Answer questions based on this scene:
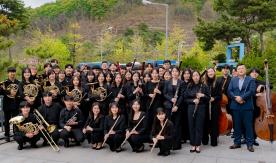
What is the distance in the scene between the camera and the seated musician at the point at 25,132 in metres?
7.55

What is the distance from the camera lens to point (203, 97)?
283 inches

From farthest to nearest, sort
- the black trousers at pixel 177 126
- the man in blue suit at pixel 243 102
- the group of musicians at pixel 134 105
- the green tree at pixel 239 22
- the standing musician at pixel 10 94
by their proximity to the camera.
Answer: the green tree at pixel 239 22
the standing musician at pixel 10 94
the black trousers at pixel 177 126
the group of musicians at pixel 134 105
the man in blue suit at pixel 243 102

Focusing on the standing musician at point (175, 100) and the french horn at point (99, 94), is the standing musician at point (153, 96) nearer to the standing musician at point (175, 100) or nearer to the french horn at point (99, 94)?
the standing musician at point (175, 100)

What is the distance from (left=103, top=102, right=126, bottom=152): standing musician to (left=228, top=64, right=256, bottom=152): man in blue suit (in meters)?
2.17

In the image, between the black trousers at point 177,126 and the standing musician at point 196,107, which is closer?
the standing musician at point 196,107

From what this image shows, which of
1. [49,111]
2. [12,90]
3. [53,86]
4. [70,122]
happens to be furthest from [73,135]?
[12,90]

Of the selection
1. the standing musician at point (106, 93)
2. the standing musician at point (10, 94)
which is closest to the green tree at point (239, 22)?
the standing musician at point (106, 93)

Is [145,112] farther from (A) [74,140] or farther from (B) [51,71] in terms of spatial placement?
(B) [51,71]

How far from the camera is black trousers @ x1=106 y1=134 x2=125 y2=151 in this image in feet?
23.8

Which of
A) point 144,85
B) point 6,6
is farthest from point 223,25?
point 144,85

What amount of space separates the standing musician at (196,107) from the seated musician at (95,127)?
1760 millimetres

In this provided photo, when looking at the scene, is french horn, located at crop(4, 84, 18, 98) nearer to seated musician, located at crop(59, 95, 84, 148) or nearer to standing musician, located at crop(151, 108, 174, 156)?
seated musician, located at crop(59, 95, 84, 148)

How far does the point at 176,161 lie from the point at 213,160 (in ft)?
2.13

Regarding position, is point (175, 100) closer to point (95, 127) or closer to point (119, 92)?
point (119, 92)
